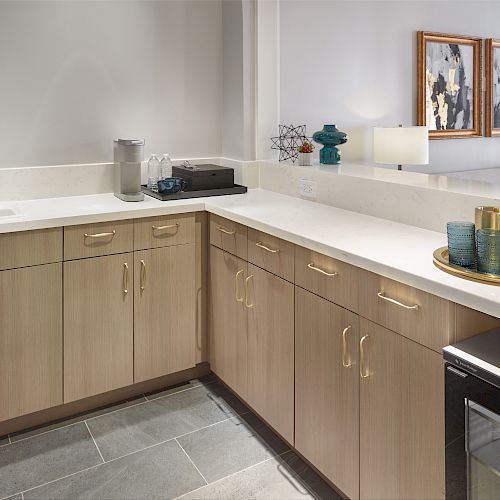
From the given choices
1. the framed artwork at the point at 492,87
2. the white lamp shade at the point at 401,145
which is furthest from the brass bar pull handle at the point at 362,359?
the framed artwork at the point at 492,87

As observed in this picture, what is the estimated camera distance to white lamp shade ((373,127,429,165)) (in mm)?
3395

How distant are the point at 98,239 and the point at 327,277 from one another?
107 centimetres

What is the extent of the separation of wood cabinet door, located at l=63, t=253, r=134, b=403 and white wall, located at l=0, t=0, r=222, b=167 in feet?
2.36

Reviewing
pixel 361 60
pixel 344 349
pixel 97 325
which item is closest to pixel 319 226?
pixel 344 349

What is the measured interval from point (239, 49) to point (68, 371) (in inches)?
71.8

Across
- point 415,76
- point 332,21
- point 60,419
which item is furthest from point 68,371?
point 415,76

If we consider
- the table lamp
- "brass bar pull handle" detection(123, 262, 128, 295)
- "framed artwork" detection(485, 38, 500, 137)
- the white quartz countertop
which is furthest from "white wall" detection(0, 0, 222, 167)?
"framed artwork" detection(485, 38, 500, 137)

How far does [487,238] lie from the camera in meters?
1.48

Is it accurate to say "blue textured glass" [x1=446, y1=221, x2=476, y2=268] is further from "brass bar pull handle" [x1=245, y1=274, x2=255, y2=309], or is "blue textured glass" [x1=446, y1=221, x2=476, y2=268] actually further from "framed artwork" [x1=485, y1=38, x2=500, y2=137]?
"framed artwork" [x1=485, y1=38, x2=500, y2=137]

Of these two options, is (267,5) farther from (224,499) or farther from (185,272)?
(224,499)

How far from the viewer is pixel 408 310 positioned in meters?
1.57

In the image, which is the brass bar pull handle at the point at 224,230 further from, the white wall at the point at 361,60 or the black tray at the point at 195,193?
the white wall at the point at 361,60

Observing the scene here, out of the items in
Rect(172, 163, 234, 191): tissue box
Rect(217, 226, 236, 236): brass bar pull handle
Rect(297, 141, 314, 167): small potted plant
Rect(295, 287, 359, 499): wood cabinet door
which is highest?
Rect(297, 141, 314, 167): small potted plant

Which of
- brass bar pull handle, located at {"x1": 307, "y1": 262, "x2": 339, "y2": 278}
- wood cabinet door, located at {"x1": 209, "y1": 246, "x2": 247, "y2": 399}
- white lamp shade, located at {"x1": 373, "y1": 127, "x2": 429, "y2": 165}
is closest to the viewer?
brass bar pull handle, located at {"x1": 307, "y1": 262, "x2": 339, "y2": 278}
